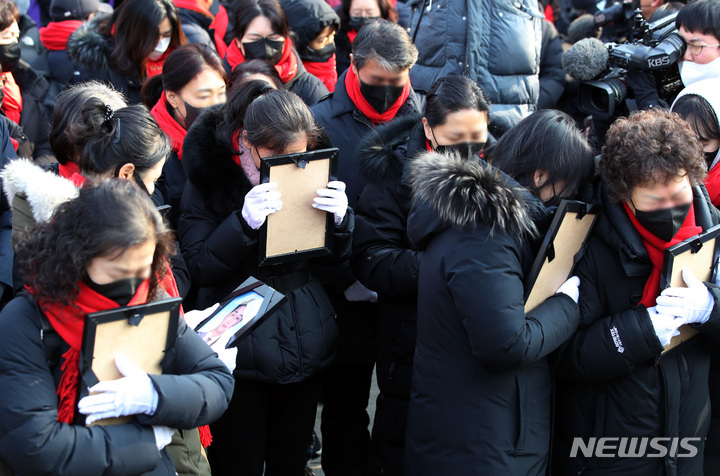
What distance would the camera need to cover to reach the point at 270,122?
2.61 meters

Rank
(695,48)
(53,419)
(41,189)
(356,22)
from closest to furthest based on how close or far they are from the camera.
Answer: (53,419), (41,189), (695,48), (356,22)

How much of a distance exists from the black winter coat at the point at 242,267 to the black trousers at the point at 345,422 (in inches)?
18.0

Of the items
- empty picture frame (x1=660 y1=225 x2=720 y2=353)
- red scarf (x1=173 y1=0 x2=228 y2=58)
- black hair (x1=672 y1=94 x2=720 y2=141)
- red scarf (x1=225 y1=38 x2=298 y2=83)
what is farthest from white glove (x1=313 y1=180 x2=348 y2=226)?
red scarf (x1=173 y1=0 x2=228 y2=58)

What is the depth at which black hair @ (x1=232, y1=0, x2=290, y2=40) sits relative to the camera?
422cm

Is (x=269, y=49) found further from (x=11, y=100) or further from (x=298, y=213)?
(x=298, y=213)

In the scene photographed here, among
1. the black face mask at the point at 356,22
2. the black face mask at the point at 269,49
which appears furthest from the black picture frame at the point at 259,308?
the black face mask at the point at 356,22

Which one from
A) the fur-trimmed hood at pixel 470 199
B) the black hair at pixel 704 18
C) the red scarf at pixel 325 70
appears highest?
the black hair at pixel 704 18

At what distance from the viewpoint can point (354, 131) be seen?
11.1ft

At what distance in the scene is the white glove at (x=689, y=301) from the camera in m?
2.19

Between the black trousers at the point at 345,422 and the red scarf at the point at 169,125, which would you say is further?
the red scarf at the point at 169,125

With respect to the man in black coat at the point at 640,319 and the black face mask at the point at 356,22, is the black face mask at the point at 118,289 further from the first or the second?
the black face mask at the point at 356,22

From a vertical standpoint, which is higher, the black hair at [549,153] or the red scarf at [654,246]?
the black hair at [549,153]

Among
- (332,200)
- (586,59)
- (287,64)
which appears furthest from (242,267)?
(586,59)

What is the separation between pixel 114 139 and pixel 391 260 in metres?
1.11
